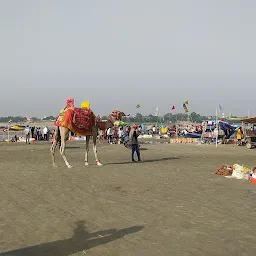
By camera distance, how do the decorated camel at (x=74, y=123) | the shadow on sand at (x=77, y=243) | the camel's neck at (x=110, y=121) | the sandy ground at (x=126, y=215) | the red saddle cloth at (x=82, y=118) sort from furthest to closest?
the camel's neck at (x=110, y=121)
the red saddle cloth at (x=82, y=118)
the decorated camel at (x=74, y=123)
the sandy ground at (x=126, y=215)
the shadow on sand at (x=77, y=243)

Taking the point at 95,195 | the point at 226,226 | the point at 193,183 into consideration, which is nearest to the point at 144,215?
the point at 226,226

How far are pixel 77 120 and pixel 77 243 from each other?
1000cm

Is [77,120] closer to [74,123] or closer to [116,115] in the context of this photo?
[74,123]

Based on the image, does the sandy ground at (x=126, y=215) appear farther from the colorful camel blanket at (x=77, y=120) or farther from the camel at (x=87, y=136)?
the colorful camel blanket at (x=77, y=120)

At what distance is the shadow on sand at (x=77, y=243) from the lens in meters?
5.26

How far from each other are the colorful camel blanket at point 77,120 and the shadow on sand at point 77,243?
900cm

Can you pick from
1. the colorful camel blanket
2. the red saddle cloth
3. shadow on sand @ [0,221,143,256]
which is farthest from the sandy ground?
the red saddle cloth

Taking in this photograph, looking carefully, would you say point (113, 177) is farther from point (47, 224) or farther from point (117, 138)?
point (117, 138)

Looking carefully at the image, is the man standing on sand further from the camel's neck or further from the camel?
the camel's neck

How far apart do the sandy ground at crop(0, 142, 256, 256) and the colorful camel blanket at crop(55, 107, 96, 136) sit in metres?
3.50

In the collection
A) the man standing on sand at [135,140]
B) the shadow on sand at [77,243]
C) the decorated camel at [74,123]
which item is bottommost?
the shadow on sand at [77,243]

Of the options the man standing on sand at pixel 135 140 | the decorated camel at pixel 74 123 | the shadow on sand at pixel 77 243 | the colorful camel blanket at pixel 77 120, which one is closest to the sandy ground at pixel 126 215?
the shadow on sand at pixel 77 243

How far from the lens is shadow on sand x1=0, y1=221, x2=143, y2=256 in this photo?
526 centimetres

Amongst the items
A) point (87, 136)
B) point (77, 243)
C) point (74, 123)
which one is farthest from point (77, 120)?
point (77, 243)
